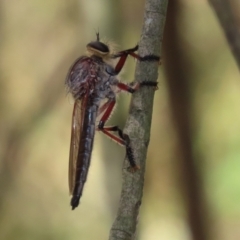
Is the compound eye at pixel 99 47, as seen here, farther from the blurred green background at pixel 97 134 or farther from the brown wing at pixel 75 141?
the blurred green background at pixel 97 134

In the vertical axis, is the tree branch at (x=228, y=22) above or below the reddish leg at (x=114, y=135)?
above

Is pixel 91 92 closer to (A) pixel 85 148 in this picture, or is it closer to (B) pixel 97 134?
(A) pixel 85 148

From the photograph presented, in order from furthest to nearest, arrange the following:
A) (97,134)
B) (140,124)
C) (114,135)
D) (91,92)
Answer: (97,134) → (91,92) → (114,135) → (140,124)

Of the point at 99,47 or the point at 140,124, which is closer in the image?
the point at 140,124

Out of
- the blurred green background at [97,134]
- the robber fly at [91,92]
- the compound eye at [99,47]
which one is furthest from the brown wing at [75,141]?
the blurred green background at [97,134]

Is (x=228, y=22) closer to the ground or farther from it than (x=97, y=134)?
farther from it

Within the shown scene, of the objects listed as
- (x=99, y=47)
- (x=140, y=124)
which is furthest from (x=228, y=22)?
(x=140, y=124)

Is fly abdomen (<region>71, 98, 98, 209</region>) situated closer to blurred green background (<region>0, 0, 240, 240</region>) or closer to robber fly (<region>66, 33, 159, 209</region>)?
robber fly (<region>66, 33, 159, 209</region>)

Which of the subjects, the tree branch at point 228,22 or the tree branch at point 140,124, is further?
the tree branch at point 228,22

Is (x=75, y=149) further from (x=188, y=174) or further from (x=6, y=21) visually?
(x=6, y=21)
